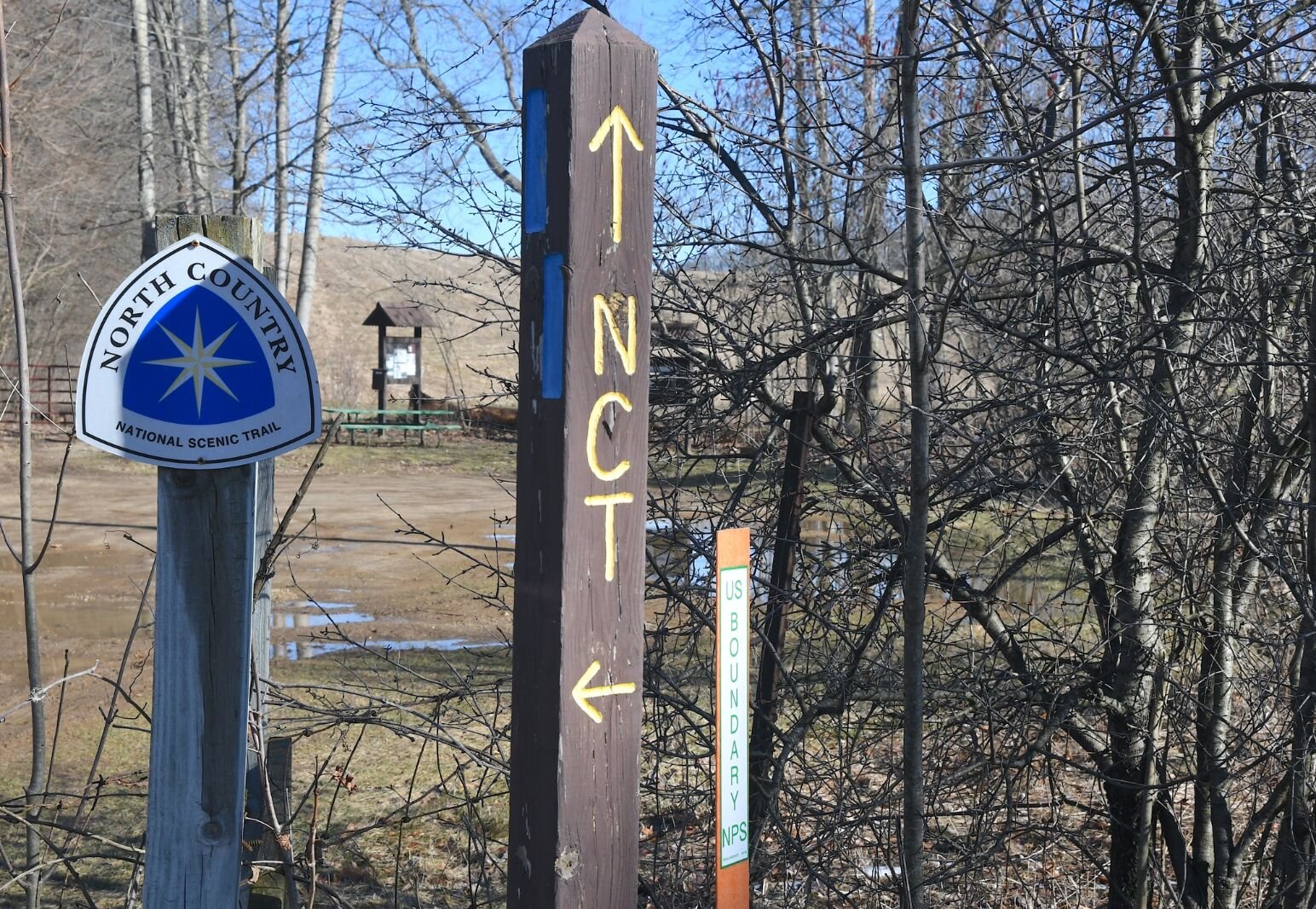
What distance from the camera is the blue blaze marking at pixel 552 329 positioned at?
2020 millimetres

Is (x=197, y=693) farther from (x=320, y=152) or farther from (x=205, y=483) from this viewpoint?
(x=320, y=152)

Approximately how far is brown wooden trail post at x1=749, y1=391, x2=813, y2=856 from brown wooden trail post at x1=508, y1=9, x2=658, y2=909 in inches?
84.1

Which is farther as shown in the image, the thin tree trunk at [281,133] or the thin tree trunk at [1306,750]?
the thin tree trunk at [281,133]

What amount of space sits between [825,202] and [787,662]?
2.98 metres

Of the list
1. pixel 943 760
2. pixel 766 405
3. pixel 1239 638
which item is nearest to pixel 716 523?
pixel 766 405

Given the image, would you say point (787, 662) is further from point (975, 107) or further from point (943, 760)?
point (975, 107)

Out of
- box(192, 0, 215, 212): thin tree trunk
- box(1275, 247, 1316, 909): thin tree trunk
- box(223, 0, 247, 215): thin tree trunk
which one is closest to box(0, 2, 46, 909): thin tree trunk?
box(1275, 247, 1316, 909): thin tree trunk

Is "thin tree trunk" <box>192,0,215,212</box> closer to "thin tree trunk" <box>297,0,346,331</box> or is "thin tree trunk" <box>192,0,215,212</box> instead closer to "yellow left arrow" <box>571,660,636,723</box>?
"thin tree trunk" <box>297,0,346,331</box>

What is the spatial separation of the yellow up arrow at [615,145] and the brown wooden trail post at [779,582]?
2211mm

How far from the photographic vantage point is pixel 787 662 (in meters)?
6.76

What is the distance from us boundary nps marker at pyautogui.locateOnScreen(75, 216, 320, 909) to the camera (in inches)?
95.9

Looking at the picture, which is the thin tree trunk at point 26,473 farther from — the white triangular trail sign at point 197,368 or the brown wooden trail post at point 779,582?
the brown wooden trail post at point 779,582

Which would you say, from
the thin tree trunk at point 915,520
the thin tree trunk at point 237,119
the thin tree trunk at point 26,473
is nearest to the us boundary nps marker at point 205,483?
the thin tree trunk at point 26,473

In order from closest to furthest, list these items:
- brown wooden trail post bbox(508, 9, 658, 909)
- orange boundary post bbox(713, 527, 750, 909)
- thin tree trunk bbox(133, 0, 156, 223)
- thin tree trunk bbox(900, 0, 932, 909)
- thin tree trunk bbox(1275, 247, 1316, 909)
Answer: brown wooden trail post bbox(508, 9, 658, 909), orange boundary post bbox(713, 527, 750, 909), thin tree trunk bbox(900, 0, 932, 909), thin tree trunk bbox(1275, 247, 1316, 909), thin tree trunk bbox(133, 0, 156, 223)
